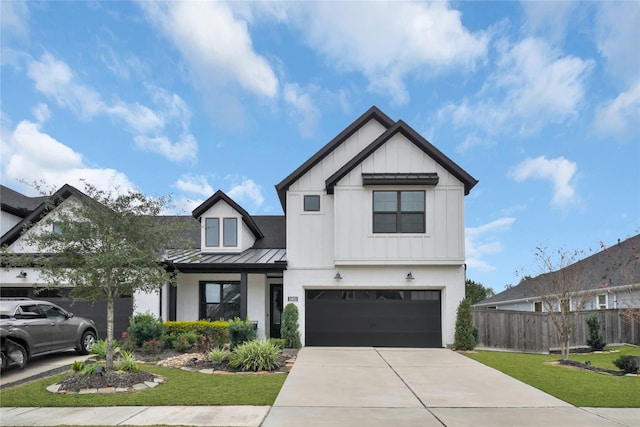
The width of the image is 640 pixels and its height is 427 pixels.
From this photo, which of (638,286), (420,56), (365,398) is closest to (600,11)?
(420,56)

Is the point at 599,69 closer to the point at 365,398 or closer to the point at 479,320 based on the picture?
the point at 479,320

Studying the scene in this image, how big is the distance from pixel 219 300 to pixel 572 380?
12359 millimetres

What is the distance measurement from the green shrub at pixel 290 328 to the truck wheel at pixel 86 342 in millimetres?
6031

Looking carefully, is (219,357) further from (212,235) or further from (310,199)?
(212,235)

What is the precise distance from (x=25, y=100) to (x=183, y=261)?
7.02 meters

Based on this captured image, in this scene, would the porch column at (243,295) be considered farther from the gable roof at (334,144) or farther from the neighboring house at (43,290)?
the neighboring house at (43,290)

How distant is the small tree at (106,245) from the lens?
10492mm

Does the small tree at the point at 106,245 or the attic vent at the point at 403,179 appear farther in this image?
the attic vent at the point at 403,179

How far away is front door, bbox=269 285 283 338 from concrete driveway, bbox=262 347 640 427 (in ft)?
18.5

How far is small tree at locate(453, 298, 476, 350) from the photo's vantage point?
16500 mm

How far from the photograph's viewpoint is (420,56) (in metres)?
15.5

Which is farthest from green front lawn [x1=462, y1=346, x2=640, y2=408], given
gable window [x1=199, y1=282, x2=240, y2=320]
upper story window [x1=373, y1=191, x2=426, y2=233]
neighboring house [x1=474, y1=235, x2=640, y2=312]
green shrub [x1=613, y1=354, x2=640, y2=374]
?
gable window [x1=199, y1=282, x2=240, y2=320]

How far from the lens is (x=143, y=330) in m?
15.1

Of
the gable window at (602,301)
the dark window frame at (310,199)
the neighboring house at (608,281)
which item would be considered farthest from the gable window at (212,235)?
the gable window at (602,301)
